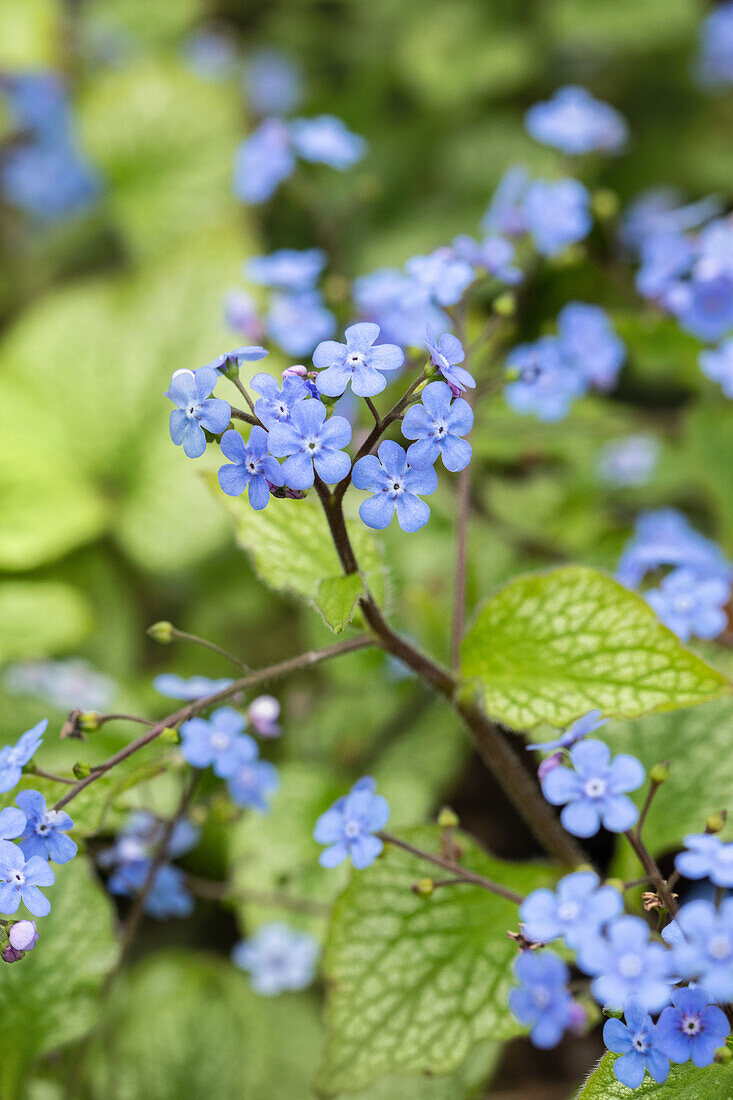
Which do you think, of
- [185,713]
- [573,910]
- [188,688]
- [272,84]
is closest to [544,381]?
[188,688]

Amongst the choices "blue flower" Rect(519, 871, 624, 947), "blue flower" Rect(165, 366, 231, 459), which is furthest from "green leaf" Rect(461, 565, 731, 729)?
"blue flower" Rect(165, 366, 231, 459)

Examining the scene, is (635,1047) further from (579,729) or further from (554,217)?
(554,217)

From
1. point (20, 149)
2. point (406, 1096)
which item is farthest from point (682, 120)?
point (406, 1096)

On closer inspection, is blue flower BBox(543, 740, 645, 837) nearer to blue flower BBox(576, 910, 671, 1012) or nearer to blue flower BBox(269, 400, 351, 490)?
blue flower BBox(576, 910, 671, 1012)

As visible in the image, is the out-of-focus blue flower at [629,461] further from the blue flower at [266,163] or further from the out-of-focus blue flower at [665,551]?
the blue flower at [266,163]

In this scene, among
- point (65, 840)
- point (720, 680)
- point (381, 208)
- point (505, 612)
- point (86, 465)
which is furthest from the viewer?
point (381, 208)

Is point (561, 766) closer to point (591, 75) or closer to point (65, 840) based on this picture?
point (65, 840)
